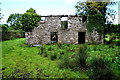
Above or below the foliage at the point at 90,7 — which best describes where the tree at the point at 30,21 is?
below

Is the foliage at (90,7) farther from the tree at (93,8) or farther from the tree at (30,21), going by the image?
the tree at (30,21)

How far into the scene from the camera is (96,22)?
47.5ft

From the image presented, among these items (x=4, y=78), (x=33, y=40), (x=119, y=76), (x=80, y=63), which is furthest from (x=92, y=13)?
(x=4, y=78)

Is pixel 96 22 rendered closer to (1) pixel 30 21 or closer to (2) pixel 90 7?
(2) pixel 90 7

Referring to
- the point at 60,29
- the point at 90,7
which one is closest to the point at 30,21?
the point at 60,29

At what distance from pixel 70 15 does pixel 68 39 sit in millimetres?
3325

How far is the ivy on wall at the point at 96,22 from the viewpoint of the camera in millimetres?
14381

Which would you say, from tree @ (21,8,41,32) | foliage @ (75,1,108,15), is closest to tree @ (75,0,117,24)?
foliage @ (75,1,108,15)

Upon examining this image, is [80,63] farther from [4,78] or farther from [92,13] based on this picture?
[92,13]

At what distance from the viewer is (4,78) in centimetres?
438

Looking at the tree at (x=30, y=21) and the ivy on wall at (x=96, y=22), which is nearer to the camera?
the ivy on wall at (x=96, y=22)

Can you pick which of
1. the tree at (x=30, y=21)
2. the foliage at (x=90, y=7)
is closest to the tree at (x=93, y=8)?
the foliage at (x=90, y=7)

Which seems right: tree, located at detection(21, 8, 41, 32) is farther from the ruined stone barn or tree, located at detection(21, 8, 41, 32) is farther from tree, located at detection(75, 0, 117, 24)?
tree, located at detection(75, 0, 117, 24)

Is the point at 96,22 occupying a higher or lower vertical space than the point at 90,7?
lower
